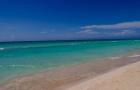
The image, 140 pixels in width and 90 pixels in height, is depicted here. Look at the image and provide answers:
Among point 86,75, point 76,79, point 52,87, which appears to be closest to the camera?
point 52,87

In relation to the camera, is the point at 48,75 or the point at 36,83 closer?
the point at 36,83

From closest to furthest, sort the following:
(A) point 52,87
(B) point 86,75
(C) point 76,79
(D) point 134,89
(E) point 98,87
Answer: (D) point 134,89, (E) point 98,87, (A) point 52,87, (C) point 76,79, (B) point 86,75

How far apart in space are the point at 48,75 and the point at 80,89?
3176mm

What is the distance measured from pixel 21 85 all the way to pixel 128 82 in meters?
3.54

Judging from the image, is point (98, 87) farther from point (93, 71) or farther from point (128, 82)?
point (93, 71)

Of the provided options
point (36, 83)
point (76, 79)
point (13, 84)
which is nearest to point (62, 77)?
point (76, 79)

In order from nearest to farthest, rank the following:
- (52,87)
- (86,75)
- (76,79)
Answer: (52,87) → (76,79) → (86,75)

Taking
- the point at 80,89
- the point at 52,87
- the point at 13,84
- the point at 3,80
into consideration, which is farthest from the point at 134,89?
the point at 3,80

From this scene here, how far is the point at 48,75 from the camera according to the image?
31.8 ft

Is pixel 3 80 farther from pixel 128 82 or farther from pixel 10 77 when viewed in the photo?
pixel 128 82

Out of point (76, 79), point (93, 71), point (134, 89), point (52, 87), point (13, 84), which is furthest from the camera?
point (93, 71)

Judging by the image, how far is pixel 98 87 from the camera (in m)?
6.70

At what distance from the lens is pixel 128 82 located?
22.9 feet

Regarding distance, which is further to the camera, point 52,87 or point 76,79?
point 76,79
